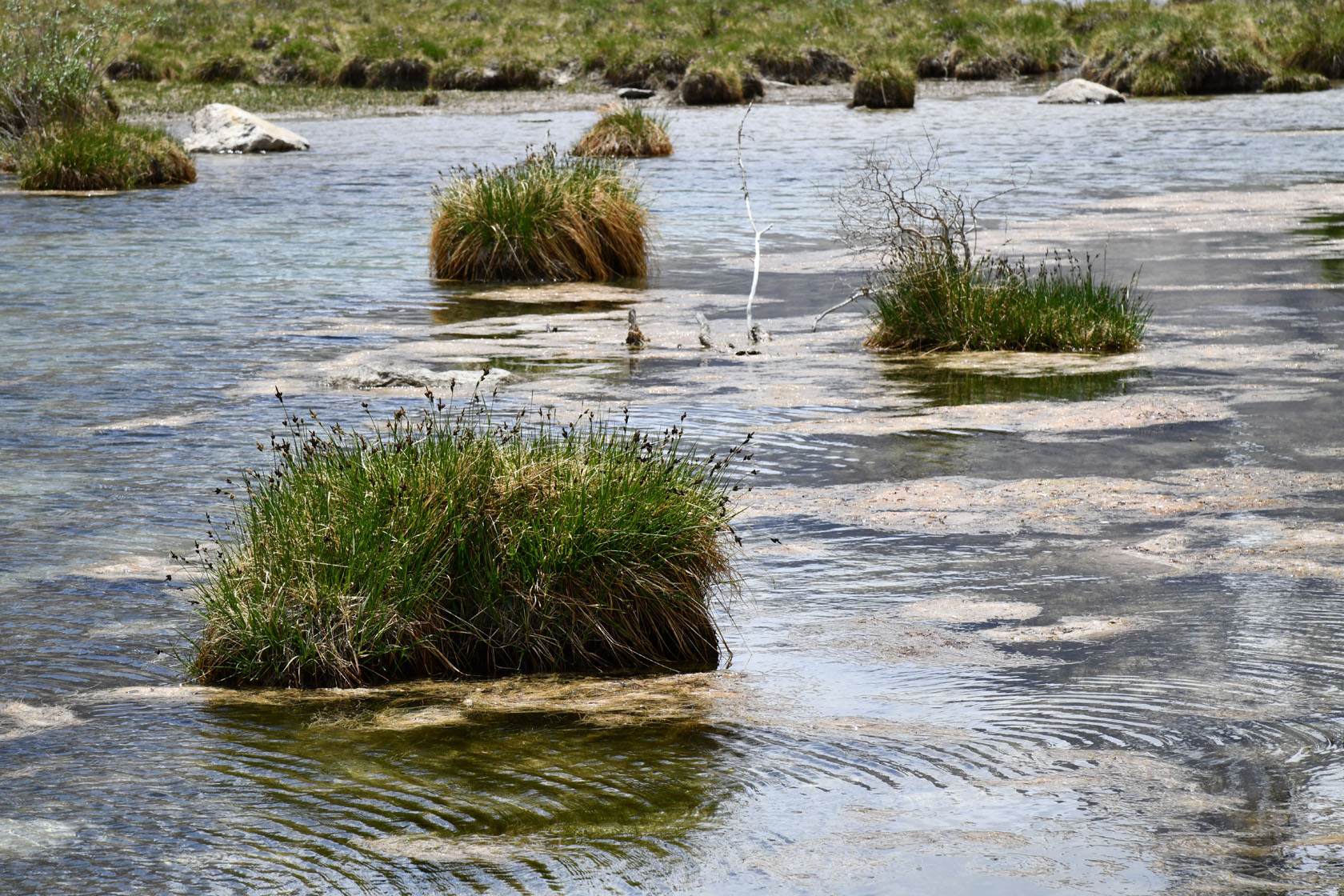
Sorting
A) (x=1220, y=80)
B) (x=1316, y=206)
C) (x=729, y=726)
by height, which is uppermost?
(x=1220, y=80)

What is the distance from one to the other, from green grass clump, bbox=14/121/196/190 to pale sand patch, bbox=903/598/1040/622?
24.0 m

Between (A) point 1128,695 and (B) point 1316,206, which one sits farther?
(B) point 1316,206

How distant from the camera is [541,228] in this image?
18.6 metres

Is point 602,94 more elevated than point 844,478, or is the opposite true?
point 602,94

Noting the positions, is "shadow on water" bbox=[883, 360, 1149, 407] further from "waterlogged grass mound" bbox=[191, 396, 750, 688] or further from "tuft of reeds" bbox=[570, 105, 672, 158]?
"tuft of reeds" bbox=[570, 105, 672, 158]

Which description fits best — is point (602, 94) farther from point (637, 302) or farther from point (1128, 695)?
point (1128, 695)

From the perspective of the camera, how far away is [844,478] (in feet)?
31.8

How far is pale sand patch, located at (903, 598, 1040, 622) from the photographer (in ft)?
23.3

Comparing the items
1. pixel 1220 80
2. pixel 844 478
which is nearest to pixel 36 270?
pixel 844 478

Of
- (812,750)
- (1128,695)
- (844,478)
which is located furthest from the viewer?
(844,478)

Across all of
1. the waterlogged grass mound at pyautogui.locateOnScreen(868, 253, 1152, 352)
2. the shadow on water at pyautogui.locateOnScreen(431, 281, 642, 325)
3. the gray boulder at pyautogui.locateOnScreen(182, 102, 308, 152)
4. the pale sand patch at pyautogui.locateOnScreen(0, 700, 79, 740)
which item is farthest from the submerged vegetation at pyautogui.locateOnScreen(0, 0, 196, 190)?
the pale sand patch at pyautogui.locateOnScreen(0, 700, 79, 740)

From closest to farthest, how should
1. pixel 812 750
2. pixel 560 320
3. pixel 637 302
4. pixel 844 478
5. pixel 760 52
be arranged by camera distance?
pixel 812 750
pixel 844 478
pixel 560 320
pixel 637 302
pixel 760 52

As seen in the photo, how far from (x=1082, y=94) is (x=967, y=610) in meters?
41.1

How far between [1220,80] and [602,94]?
739 inches
